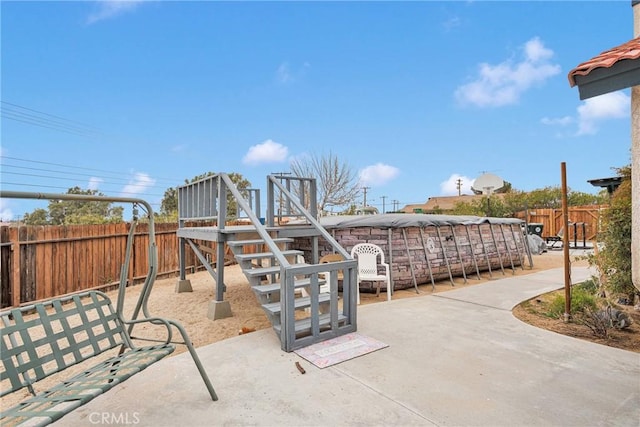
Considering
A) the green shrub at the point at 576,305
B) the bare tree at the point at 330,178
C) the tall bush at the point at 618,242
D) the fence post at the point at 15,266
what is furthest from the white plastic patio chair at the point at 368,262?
the bare tree at the point at 330,178

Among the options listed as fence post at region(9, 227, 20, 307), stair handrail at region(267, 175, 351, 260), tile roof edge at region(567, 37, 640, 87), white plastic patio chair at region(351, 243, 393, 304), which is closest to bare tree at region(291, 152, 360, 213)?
white plastic patio chair at region(351, 243, 393, 304)

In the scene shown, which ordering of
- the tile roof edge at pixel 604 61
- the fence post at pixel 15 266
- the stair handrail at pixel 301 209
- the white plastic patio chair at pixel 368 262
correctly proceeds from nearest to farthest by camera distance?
1. the tile roof edge at pixel 604 61
2. the stair handrail at pixel 301 209
3. the fence post at pixel 15 266
4. the white plastic patio chair at pixel 368 262

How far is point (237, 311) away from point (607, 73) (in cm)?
475

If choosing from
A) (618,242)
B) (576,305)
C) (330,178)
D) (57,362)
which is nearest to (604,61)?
(618,242)

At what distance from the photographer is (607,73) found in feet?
6.83

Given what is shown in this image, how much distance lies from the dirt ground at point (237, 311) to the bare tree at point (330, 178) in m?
10.4

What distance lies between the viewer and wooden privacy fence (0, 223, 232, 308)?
191 inches

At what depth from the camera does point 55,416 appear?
130 centimetres

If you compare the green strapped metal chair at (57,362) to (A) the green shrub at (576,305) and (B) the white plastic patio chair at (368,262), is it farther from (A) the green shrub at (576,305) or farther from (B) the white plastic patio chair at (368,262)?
(A) the green shrub at (576,305)

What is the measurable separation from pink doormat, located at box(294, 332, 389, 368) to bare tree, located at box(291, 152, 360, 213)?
46.8 ft

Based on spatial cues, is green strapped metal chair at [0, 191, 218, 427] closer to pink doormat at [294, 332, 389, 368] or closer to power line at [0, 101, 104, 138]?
pink doormat at [294, 332, 389, 368]

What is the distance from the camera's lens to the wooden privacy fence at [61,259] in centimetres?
486

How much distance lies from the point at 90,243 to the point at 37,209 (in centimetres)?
1735

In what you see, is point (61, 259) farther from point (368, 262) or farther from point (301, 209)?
point (368, 262)
